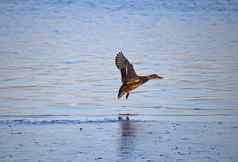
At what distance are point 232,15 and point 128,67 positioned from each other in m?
12.2

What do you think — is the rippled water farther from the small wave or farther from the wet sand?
the wet sand

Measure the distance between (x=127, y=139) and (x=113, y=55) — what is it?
722cm

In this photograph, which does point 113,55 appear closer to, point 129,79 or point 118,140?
point 129,79

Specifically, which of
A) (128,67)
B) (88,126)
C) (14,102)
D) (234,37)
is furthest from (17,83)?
(234,37)

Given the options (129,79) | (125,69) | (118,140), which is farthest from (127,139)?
(125,69)

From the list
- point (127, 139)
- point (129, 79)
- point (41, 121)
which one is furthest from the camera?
point (129, 79)

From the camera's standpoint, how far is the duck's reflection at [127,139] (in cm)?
947

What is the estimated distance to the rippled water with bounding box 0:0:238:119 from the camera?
1284cm

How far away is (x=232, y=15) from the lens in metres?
24.1

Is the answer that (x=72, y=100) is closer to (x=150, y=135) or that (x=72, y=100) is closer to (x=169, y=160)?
(x=150, y=135)

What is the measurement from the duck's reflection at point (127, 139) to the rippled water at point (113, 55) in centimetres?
91

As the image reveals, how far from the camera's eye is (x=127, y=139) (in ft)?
33.8

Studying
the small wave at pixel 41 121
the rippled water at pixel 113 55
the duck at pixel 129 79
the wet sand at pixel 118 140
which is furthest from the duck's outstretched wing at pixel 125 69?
the small wave at pixel 41 121

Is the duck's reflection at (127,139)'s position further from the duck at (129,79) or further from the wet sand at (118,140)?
the duck at (129,79)
